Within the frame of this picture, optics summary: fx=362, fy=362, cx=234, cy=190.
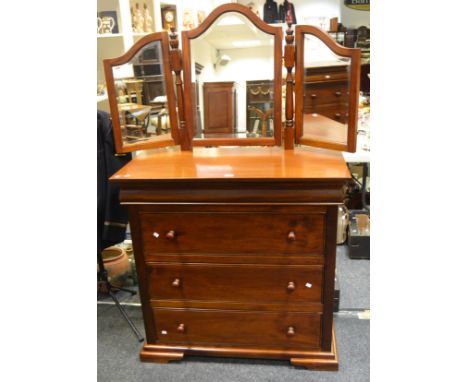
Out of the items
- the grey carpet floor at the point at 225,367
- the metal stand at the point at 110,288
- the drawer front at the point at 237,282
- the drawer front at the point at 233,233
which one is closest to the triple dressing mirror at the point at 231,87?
the drawer front at the point at 233,233

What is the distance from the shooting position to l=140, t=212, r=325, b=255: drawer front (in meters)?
1.41

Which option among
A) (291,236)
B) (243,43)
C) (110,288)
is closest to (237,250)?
(291,236)

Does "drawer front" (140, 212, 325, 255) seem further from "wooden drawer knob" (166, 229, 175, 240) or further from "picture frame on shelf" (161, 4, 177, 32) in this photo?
"picture frame on shelf" (161, 4, 177, 32)

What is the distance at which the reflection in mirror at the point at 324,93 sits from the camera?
4.97 feet

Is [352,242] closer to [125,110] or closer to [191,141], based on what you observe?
[191,141]

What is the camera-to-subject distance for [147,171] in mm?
1464

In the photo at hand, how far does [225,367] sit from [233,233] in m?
0.66

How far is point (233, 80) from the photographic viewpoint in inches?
65.6

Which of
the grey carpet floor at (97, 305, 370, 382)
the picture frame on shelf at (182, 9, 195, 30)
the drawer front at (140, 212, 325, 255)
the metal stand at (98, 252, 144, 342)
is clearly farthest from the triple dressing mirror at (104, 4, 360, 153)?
the picture frame on shelf at (182, 9, 195, 30)

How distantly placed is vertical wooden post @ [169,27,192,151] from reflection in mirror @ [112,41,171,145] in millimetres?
59

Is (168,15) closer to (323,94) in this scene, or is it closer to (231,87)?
(231,87)

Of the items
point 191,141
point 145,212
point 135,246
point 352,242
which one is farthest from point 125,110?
point 352,242

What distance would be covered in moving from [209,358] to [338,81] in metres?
1.38

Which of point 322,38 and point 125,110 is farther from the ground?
→ point 322,38
